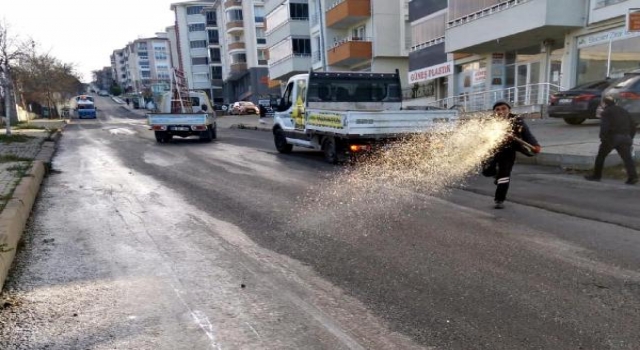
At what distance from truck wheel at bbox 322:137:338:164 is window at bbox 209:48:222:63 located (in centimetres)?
7829

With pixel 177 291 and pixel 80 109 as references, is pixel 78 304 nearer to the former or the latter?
pixel 177 291

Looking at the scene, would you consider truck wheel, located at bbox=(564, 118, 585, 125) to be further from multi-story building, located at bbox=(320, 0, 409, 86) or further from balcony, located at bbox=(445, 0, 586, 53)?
multi-story building, located at bbox=(320, 0, 409, 86)

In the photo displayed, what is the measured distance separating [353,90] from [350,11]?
74.1ft

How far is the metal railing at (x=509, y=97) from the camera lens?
2056cm

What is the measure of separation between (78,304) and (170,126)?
51.7 ft

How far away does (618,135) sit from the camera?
311 inches

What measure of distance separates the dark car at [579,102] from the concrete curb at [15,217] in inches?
564

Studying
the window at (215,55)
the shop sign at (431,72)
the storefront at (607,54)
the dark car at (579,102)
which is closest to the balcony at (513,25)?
the storefront at (607,54)

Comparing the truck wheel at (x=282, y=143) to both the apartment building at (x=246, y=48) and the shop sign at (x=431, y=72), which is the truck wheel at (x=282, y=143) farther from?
the apartment building at (x=246, y=48)

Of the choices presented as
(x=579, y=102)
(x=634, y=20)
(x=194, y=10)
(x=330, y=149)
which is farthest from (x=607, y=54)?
(x=194, y=10)

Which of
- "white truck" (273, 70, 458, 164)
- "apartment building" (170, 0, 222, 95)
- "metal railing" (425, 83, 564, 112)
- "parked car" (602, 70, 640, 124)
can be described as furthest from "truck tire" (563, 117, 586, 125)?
"apartment building" (170, 0, 222, 95)

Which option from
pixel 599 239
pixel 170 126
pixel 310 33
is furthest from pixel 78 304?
pixel 310 33

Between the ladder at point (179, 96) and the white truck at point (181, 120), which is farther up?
the ladder at point (179, 96)

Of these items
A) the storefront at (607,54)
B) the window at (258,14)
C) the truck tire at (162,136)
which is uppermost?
the window at (258,14)
